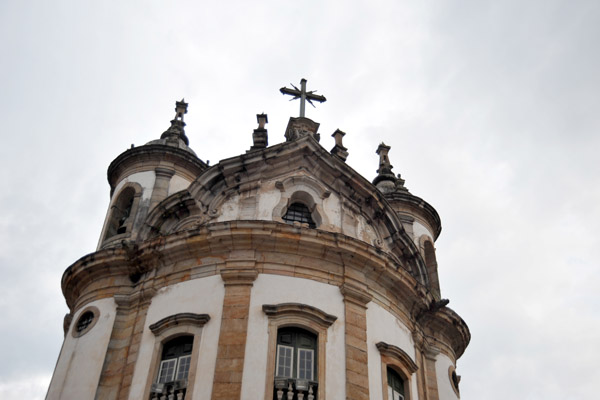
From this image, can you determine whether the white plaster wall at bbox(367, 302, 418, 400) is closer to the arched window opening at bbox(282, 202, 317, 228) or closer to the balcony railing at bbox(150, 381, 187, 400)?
the arched window opening at bbox(282, 202, 317, 228)

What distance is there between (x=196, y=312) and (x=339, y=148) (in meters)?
8.26

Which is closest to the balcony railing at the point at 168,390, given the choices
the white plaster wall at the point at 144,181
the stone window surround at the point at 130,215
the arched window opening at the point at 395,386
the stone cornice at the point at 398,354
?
the stone cornice at the point at 398,354

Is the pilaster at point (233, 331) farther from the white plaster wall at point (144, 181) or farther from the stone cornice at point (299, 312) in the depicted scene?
the white plaster wall at point (144, 181)

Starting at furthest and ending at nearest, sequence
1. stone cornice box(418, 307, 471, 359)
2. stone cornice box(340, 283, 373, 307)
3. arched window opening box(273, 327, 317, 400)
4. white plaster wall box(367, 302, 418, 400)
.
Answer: stone cornice box(418, 307, 471, 359)
stone cornice box(340, 283, 373, 307)
white plaster wall box(367, 302, 418, 400)
arched window opening box(273, 327, 317, 400)

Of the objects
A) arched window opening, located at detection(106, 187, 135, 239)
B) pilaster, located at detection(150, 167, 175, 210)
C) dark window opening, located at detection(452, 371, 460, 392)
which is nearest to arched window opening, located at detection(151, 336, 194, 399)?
arched window opening, located at detection(106, 187, 135, 239)

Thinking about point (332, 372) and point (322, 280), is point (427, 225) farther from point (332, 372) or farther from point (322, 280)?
point (332, 372)

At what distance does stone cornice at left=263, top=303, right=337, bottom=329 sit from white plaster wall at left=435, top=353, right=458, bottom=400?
5601mm

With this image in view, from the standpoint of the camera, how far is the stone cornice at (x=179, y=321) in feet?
51.3

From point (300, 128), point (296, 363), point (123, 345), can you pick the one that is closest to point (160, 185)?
point (300, 128)

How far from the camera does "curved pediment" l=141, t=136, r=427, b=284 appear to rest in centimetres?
1847

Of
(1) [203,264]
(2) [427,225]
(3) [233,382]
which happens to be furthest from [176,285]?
(2) [427,225]

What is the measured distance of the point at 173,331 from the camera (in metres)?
15.8

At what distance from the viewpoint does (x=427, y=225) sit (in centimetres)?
2506

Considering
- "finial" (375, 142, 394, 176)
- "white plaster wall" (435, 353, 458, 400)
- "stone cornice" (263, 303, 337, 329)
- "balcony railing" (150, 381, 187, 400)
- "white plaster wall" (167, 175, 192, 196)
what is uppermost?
"finial" (375, 142, 394, 176)
